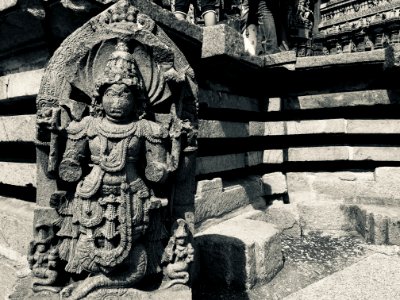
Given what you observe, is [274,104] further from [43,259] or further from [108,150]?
[43,259]

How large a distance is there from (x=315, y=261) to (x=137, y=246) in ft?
8.24

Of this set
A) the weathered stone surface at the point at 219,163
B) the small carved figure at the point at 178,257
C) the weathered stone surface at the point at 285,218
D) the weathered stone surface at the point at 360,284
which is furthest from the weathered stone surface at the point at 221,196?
the weathered stone surface at the point at 360,284

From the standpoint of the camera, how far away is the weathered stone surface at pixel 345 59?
13.5ft

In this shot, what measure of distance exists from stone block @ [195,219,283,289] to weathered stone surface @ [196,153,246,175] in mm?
801

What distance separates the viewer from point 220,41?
3193 mm

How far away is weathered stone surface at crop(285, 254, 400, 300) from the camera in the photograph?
2.82 meters

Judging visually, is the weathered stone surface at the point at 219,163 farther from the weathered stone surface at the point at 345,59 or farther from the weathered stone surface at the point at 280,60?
the weathered stone surface at the point at 345,59

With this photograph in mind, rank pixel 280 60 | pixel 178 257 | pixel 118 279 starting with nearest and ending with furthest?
pixel 118 279 → pixel 178 257 → pixel 280 60

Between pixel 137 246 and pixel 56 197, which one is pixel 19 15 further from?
pixel 137 246

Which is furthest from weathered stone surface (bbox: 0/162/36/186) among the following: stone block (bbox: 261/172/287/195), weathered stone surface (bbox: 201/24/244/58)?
stone block (bbox: 261/172/287/195)

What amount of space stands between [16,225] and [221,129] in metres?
2.53

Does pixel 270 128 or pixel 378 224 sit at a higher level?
pixel 270 128

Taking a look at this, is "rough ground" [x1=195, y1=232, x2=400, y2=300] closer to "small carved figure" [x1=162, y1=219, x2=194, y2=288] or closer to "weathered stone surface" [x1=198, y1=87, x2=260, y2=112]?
"small carved figure" [x1=162, y1=219, x2=194, y2=288]

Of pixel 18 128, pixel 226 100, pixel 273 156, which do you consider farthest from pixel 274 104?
pixel 18 128
